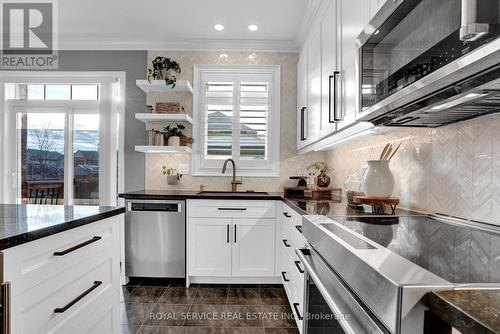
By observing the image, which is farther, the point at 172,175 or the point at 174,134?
the point at 172,175

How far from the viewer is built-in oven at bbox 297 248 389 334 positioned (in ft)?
2.50

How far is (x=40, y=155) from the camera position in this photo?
3.81 metres

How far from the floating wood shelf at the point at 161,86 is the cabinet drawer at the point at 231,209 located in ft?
4.32

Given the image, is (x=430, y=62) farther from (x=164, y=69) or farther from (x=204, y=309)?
(x=164, y=69)

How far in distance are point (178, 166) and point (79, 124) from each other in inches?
54.2

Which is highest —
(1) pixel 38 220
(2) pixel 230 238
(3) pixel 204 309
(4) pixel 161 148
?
(4) pixel 161 148

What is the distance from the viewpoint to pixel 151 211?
3.07 metres

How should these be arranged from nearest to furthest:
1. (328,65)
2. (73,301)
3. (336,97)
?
1. (73,301)
2. (336,97)
3. (328,65)

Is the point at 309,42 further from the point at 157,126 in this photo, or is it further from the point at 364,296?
the point at 364,296

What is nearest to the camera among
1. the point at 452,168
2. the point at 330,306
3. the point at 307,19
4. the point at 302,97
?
the point at 330,306

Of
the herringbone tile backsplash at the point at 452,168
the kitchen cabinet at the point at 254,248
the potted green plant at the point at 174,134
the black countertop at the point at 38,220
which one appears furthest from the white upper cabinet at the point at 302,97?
the black countertop at the point at 38,220

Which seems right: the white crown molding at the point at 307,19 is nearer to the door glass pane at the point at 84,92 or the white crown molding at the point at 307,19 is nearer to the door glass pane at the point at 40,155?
the door glass pane at the point at 84,92

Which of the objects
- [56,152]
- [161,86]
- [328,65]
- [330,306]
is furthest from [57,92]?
[330,306]

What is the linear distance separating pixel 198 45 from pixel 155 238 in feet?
7.39
